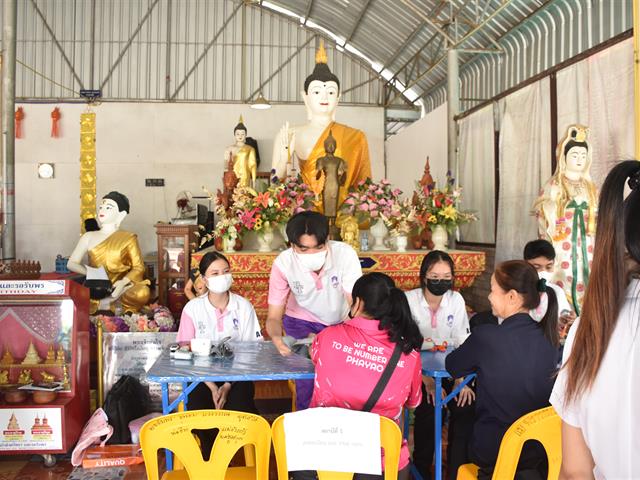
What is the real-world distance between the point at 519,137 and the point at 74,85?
8.05 m

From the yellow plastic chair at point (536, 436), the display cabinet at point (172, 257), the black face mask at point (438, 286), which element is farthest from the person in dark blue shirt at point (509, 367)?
the display cabinet at point (172, 257)

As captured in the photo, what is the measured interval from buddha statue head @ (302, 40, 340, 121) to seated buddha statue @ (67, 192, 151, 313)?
2.06 meters

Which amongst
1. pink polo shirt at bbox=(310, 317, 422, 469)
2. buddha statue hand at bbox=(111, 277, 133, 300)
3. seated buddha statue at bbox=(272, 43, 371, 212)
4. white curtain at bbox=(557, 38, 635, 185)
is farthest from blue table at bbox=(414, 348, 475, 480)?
buddha statue hand at bbox=(111, 277, 133, 300)

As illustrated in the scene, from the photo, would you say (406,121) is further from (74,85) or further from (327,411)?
(327,411)

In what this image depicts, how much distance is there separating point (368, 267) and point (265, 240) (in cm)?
88

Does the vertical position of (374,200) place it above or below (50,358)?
above

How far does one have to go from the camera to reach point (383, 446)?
171 cm

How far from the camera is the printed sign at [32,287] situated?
3131 mm

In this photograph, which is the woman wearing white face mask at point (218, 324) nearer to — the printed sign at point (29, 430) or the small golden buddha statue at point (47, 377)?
the printed sign at point (29, 430)

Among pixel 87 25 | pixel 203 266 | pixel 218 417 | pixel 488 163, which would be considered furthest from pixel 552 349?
pixel 87 25

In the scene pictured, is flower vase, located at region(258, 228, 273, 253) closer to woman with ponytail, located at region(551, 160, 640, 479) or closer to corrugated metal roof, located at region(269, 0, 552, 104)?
corrugated metal roof, located at region(269, 0, 552, 104)

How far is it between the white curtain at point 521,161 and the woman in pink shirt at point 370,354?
12.3 ft

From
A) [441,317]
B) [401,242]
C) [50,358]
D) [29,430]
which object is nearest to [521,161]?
[401,242]

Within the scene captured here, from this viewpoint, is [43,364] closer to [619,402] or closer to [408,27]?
[619,402]
